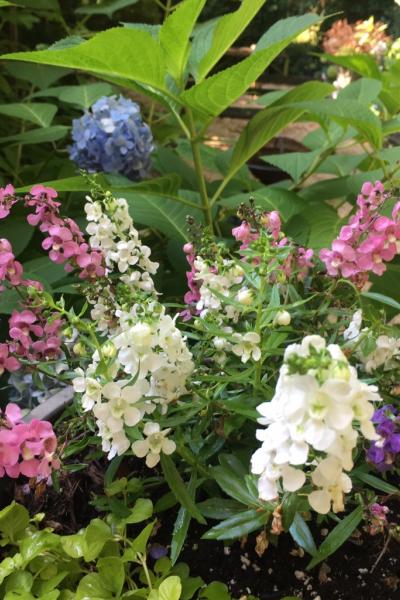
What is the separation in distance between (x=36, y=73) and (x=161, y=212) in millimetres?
558

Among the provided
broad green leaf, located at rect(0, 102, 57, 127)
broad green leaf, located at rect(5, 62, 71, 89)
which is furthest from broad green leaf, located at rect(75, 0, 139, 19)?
broad green leaf, located at rect(0, 102, 57, 127)

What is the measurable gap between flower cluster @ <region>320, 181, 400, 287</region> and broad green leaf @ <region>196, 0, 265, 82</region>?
291mm

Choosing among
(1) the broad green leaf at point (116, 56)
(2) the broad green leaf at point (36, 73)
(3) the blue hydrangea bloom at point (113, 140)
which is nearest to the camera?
(1) the broad green leaf at point (116, 56)

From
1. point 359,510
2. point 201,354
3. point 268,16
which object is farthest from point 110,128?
point 268,16

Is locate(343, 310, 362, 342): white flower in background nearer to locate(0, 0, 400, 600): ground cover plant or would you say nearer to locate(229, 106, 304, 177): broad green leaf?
locate(0, 0, 400, 600): ground cover plant

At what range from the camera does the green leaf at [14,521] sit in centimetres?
56

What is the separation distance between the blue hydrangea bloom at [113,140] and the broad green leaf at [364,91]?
1.05 ft

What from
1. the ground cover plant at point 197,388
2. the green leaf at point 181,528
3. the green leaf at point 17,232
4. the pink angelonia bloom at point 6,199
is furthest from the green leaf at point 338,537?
the green leaf at point 17,232

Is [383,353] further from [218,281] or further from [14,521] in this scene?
[14,521]

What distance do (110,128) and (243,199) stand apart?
0.83 feet

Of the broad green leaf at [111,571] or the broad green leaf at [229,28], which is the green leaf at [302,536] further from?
the broad green leaf at [229,28]

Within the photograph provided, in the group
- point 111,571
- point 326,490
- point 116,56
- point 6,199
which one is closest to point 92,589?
point 111,571

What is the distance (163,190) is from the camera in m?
0.87

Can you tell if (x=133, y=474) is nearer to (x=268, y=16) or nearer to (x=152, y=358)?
(x=152, y=358)
